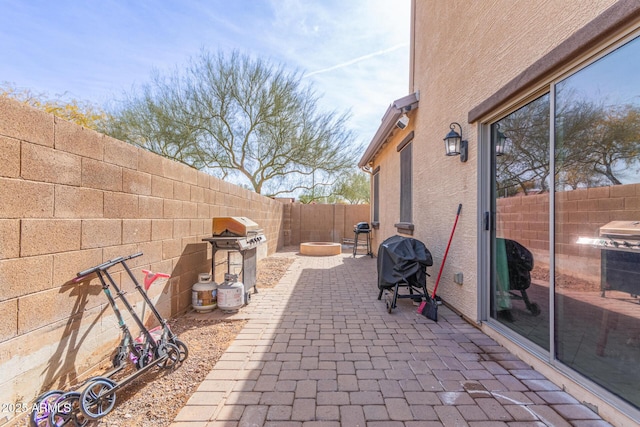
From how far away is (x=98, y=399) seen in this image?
5.57ft

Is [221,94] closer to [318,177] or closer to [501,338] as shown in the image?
[318,177]

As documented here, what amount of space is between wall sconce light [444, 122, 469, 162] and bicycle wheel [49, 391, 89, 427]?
378cm

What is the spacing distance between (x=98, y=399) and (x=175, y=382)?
538 mm

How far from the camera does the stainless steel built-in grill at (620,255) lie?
169cm

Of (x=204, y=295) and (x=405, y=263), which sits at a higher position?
(x=405, y=263)

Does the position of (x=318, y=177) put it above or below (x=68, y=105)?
below

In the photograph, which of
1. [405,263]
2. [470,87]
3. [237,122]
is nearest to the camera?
[470,87]

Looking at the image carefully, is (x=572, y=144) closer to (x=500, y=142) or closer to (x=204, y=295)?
(x=500, y=142)

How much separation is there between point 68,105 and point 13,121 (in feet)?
40.6

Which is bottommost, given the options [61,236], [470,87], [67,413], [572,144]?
[67,413]

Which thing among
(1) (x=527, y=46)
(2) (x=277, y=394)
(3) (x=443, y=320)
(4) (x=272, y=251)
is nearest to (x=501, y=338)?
(3) (x=443, y=320)

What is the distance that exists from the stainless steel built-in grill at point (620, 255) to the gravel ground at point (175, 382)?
2742 mm

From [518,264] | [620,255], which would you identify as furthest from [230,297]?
[620,255]

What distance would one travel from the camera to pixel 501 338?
9.15 ft
